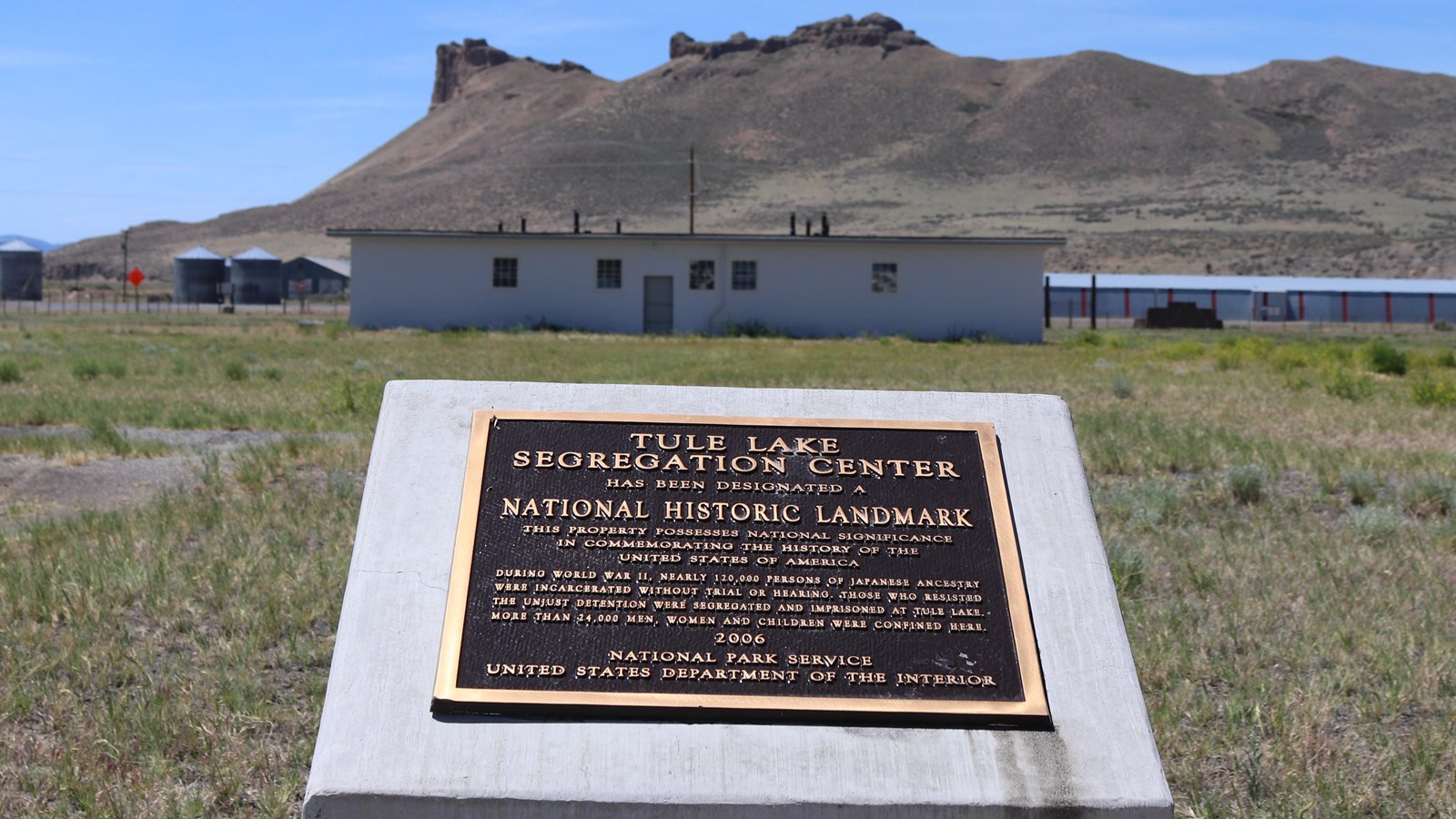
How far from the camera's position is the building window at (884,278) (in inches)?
1487

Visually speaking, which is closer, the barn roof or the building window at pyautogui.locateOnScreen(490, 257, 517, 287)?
the building window at pyautogui.locateOnScreen(490, 257, 517, 287)

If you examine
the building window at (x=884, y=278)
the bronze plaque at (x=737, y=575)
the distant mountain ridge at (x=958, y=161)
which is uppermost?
the distant mountain ridge at (x=958, y=161)

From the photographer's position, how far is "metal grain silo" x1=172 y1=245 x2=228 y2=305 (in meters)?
70.4

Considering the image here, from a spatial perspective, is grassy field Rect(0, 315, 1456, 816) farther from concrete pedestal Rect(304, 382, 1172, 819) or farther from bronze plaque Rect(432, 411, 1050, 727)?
bronze plaque Rect(432, 411, 1050, 727)

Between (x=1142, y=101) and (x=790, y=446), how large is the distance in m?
139

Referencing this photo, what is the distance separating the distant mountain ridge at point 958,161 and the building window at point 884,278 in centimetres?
4432

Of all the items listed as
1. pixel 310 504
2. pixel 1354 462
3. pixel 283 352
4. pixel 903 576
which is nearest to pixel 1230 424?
pixel 1354 462

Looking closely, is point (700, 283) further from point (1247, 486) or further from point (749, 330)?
point (1247, 486)

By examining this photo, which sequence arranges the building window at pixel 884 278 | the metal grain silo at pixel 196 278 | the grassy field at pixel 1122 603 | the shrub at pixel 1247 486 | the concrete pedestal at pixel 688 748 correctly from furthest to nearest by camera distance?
the metal grain silo at pixel 196 278, the building window at pixel 884 278, the shrub at pixel 1247 486, the grassy field at pixel 1122 603, the concrete pedestal at pixel 688 748

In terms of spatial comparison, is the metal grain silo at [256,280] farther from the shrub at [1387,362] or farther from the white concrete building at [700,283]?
the shrub at [1387,362]

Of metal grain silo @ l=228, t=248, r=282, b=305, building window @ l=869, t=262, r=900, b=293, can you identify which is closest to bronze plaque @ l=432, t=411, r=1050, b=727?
building window @ l=869, t=262, r=900, b=293

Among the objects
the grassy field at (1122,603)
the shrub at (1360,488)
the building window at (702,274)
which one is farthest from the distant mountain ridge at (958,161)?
the shrub at (1360,488)

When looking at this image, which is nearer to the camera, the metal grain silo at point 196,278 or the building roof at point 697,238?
the building roof at point 697,238

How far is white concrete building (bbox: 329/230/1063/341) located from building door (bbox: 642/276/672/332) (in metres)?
0.04
